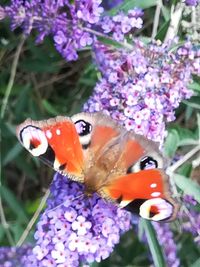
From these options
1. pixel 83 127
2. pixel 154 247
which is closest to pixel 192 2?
pixel 83 127

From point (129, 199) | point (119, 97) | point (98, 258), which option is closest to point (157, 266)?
point (98, 258)

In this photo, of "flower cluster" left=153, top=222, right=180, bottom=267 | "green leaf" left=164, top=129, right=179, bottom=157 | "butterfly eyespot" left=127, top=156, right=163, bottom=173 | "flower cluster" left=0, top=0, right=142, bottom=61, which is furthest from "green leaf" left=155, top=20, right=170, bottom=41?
"flower cluster" left=153, top=222, right=180, bottom=267

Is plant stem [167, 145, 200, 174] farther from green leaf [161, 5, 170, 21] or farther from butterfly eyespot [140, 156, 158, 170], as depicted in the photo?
green leaf [161, 5, 170, 21]

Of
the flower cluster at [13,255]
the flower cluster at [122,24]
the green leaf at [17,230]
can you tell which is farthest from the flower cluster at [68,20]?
the green leaf at [17,230]

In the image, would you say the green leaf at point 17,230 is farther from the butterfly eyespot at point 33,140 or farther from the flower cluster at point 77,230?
the butterfly eyespot at point 33,140

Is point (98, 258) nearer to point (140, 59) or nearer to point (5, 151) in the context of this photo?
point (140, 59)

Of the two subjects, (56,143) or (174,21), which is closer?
(56,143)

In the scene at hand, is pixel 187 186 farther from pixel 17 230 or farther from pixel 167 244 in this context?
pixel 17 230
